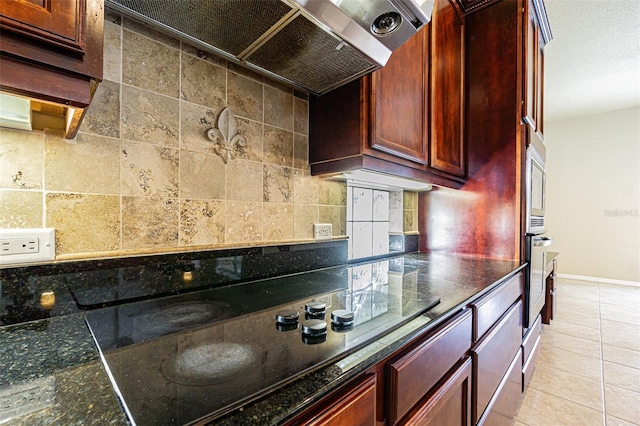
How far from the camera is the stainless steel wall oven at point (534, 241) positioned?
5.28 ft

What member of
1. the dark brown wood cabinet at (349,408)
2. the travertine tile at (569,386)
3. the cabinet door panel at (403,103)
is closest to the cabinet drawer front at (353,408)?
the dark brown wood cabinet at (349,408)

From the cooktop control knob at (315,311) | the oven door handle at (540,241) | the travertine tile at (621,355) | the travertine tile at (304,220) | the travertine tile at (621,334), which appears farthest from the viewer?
the travertine tile at (621,334)

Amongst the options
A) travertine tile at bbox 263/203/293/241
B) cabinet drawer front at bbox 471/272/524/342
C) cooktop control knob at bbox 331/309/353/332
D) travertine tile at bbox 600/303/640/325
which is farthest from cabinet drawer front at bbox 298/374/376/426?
travertine tile at bbox 600/303/640/325

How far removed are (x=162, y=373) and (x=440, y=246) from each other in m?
1.86

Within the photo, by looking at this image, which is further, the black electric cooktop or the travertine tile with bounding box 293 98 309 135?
the travertine tile with bounding box 293 98 309 135

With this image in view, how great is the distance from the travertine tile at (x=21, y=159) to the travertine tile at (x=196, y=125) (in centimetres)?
34

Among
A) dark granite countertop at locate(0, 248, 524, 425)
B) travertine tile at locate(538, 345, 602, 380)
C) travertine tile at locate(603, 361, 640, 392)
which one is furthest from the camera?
travertine tile at locate(538, 345, 602, 380)

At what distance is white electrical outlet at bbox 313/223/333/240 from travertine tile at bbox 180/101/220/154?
0.55m

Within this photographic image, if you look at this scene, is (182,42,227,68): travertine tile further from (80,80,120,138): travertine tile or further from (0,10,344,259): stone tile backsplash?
(80,80,120,138): travertine tile

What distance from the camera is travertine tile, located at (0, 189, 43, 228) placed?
0.64 meters

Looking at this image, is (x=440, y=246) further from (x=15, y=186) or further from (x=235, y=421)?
(x=15, y=186)

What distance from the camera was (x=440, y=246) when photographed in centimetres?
195

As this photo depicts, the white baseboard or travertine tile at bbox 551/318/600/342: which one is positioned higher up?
the white baseboard

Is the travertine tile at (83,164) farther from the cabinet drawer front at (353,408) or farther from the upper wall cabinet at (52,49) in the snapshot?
the cabinet drawer front at (353,408)
